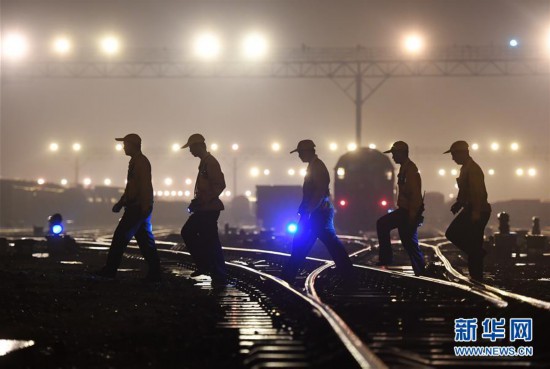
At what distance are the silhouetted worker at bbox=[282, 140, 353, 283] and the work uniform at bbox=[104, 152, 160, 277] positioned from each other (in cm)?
169

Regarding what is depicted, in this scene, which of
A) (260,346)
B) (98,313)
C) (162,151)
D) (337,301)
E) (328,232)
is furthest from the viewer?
(162,151)

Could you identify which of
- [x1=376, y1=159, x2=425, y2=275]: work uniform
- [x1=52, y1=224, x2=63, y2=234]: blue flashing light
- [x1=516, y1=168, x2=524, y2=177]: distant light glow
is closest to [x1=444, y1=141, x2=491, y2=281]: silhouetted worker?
[x1=376, y1=159, x2=425, y2=275]: work uniform

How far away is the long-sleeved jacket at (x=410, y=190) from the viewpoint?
976 cm

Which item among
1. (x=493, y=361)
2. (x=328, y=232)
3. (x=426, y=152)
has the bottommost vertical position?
(x=493, y=361)

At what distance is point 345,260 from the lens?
31.0 ft

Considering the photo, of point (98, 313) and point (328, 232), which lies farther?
point (328, 232)

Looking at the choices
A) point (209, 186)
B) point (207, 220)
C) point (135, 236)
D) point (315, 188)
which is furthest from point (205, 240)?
point (315, 188)

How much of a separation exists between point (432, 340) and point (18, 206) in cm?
4981

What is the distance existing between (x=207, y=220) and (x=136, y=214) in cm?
81

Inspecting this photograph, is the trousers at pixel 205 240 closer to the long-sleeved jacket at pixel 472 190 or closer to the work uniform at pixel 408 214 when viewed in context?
the work uniform at pixel 408 214

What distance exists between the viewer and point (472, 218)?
9.39m

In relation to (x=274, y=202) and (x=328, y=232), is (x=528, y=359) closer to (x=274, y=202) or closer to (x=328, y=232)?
(x=328, y=232)

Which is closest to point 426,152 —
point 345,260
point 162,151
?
point 162,151

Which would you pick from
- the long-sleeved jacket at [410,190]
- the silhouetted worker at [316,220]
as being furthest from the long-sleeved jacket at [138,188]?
the long-sleeved jacket at [410,190]
